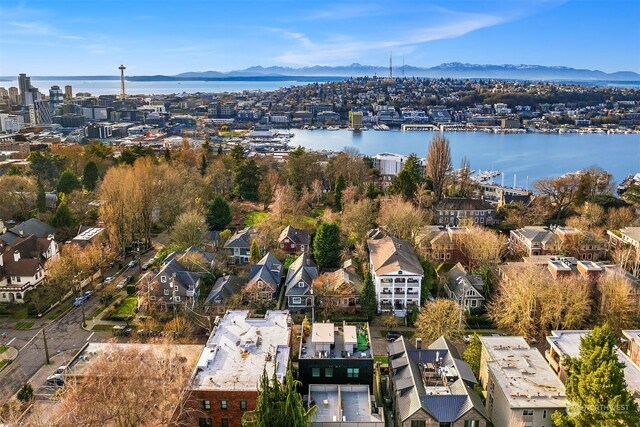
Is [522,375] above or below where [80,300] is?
above

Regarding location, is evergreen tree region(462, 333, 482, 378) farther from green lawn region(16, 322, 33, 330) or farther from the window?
green lawn region(16, 322, 33, 330)

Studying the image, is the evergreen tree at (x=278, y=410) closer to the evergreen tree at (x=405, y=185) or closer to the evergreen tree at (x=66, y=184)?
the evergreen tree at (x=405, y=185)

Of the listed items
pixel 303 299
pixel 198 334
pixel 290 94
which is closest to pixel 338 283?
pixel 303 299

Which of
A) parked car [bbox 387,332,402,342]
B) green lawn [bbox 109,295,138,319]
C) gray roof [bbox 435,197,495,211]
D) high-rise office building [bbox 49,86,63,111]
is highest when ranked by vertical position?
high-rise office building [bbox 49,86,63,111]

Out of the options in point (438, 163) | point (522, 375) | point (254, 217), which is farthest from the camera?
point (438, 163)

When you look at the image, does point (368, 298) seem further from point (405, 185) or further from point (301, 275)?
point (405, 185)

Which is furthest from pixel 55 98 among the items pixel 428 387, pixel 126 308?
pixel 428 387

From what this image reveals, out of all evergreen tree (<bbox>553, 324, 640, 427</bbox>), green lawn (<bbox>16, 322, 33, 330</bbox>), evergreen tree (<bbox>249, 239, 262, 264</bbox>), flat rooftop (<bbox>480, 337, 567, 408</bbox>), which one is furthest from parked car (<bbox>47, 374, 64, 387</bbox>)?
evergreen tree (<bbox>553, 324, 640, 427</bbox>)

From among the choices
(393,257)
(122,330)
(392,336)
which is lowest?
(392,336)
